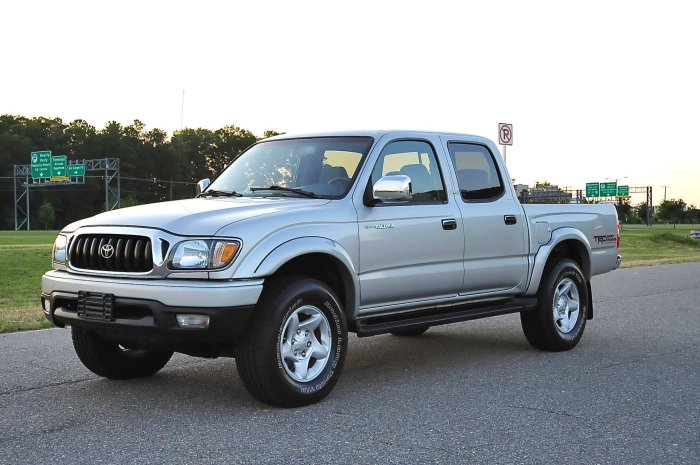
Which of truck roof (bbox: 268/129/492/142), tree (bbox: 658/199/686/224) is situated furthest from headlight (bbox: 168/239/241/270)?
tree (bbox: 658/199/686/224)

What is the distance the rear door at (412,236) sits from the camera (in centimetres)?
658

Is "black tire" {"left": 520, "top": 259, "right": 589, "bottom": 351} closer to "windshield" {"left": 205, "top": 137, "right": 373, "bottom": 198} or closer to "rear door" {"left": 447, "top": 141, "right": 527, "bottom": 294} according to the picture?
"rear door" {"left": 447, "top": 141, "right": 527, "bottom": 294}

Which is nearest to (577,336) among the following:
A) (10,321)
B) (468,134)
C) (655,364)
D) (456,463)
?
(655,364)

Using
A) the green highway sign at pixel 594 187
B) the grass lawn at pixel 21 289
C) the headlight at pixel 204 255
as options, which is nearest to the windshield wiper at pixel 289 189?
the headlight at pixel 204 255

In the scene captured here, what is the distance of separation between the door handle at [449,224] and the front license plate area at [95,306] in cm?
267

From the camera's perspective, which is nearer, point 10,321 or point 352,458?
point 352,458

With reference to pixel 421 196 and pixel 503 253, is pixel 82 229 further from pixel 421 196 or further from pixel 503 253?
pixel 503 253

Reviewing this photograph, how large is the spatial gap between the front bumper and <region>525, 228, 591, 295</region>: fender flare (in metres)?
3.30

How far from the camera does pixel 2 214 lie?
112m

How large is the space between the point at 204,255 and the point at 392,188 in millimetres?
1481

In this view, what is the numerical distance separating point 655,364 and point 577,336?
94cm

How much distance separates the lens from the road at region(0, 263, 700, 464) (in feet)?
16.0

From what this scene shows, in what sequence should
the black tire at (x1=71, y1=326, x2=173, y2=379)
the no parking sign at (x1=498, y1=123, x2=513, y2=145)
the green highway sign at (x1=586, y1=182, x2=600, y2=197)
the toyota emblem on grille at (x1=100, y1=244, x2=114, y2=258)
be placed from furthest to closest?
the green highway sign at (x1=586, y1=182, x2=600, y2=197), the no parking sign at (x1=498, y1=123, x2=513, y2=145), the black tire at (x1=71, y1=326, x2=173, y2=379), the toyota emblem on grille at (x1=100, y1=244, x2=114, y2=258)

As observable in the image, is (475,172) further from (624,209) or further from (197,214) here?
(624,209)
